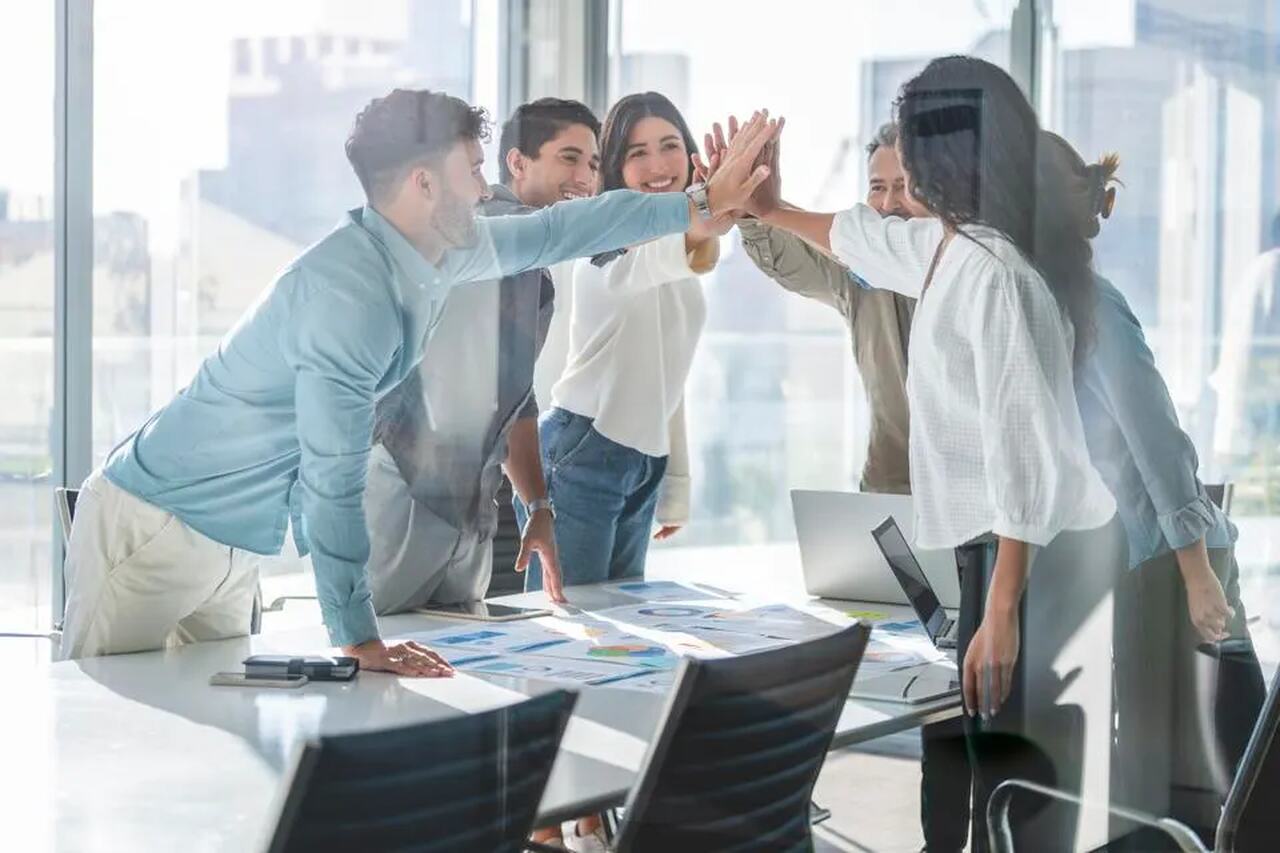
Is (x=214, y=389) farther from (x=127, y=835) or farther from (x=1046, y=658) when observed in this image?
(x=1046, y=658)

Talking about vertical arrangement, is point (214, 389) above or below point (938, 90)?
below

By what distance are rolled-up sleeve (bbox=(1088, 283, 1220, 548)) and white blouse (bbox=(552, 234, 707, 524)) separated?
0.44 meters

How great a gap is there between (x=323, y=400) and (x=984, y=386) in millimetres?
689

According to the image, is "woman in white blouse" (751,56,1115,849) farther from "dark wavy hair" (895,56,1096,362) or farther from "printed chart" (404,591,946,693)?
"printed chart" (404,591,946,693)

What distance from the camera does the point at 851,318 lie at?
68.5 inches

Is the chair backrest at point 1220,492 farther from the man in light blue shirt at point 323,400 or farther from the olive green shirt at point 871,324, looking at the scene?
the man in light blue shirt at point 323,400

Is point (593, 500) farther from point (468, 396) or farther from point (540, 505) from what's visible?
point (468, 396)

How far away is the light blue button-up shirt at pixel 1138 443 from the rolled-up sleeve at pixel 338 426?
0.75 metres

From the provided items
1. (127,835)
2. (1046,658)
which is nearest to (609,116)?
(1046,658)

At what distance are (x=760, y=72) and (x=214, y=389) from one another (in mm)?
731

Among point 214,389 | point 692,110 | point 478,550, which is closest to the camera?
point 692,110

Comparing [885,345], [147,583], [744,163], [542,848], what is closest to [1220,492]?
[885,345]

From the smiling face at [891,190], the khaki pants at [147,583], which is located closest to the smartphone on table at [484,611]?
the khaki pants at [147,583]

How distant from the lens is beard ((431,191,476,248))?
1.59 m
